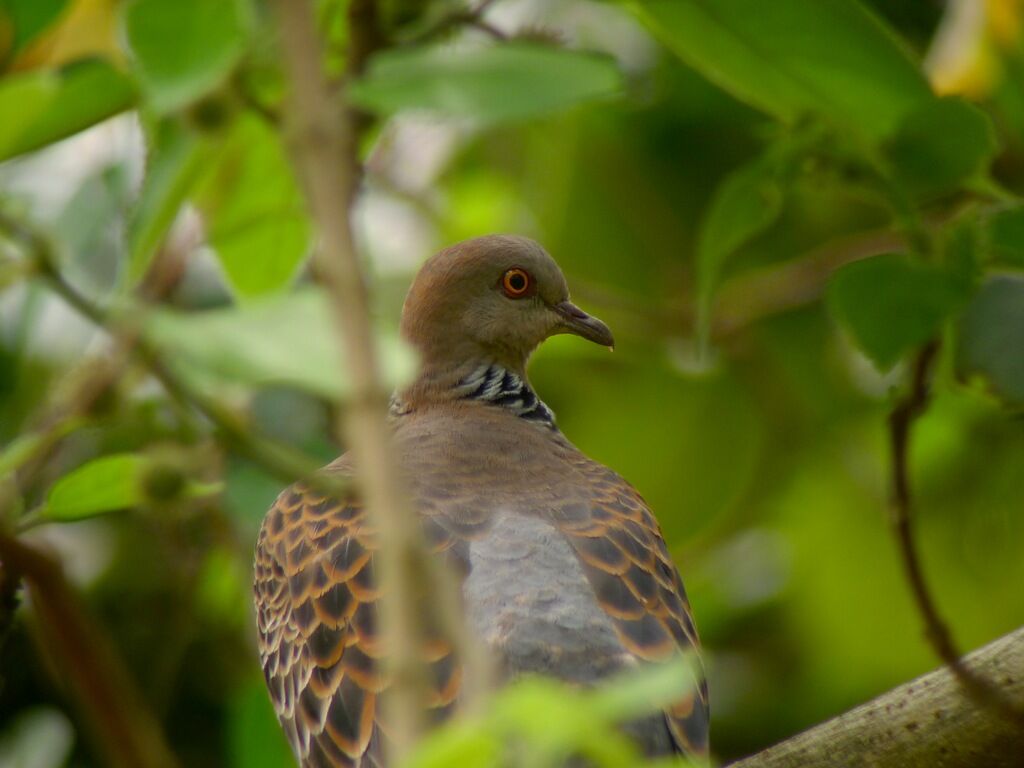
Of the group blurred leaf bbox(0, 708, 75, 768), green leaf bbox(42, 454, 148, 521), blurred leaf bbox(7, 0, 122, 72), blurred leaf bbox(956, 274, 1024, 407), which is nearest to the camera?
green leaf bbox(42, 454, 148, 521)

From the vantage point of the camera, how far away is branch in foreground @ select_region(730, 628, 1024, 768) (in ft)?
7.16

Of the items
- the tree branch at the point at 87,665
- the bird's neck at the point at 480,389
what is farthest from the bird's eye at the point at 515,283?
the tree branch at the point at 87,665

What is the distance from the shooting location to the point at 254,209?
2.81 m

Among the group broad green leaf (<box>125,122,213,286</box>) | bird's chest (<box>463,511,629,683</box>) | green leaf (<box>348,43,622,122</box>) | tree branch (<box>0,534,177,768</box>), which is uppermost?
green leaf (<box>348,43,622,122</box>)

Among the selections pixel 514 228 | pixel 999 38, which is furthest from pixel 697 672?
pixel 514 228

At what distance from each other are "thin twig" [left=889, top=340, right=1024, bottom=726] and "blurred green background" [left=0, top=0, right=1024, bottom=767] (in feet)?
0.21

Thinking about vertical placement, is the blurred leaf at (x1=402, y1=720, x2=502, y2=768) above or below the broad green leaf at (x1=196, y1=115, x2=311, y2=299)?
above

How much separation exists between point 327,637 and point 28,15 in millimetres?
1289

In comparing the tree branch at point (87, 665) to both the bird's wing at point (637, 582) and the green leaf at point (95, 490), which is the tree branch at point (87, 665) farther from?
the bird's wing at point (637, 582)

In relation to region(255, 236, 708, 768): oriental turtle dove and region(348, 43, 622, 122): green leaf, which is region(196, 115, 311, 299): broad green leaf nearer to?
region(255, 236, 708, 768): oriental turtle dove

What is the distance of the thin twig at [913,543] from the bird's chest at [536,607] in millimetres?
537

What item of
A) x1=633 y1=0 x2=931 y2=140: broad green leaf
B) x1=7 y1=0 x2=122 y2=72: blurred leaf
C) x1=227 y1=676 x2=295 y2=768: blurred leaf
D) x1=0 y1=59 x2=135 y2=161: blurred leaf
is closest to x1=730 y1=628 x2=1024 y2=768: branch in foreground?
x1=633 y1=0 x2=931 y2=140: broad green leaf

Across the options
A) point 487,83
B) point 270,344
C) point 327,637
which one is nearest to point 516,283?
point 327,637

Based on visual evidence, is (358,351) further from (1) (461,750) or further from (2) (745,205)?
(2) (745,205)
